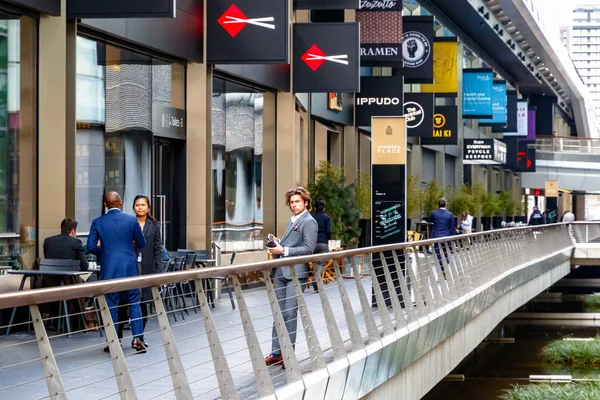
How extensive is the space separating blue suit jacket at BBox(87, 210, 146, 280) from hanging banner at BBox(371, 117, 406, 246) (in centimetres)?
698

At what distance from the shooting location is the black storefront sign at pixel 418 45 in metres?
32.6

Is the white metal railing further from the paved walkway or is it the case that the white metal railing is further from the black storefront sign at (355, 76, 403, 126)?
the paved walkway

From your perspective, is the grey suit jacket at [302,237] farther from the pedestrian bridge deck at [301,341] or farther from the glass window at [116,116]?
the glass window at [116,116]

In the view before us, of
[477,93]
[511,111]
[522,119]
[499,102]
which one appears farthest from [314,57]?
A: [522,119]

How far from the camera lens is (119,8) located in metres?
14.3

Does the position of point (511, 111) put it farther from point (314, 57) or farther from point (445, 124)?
point (314, 57)

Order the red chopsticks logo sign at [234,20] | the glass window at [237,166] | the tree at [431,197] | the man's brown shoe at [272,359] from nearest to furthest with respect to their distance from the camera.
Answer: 1. the man's brown shoe at [272,359]
2. the red chopsticks logo sign at [234,20]
3. the glass window at [237,166]
4. the tree at [431,197]

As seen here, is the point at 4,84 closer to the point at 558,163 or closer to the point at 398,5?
the point at 398,5

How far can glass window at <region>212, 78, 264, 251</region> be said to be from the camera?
21422mm

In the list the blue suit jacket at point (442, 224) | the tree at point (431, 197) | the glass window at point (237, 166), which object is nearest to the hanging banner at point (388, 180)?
the glass window at point (237, 166)

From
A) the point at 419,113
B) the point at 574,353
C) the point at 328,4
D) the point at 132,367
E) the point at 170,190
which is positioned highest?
the point at 328,4

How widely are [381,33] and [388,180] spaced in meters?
10.9

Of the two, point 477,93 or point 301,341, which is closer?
point 301,341

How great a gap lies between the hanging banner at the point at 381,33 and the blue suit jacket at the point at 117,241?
55.6 feet
